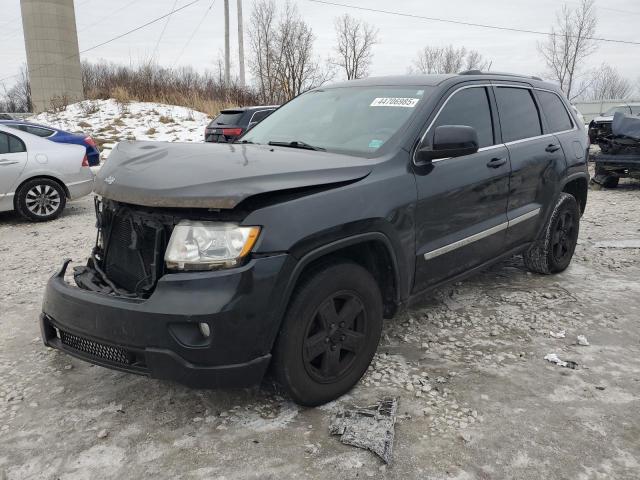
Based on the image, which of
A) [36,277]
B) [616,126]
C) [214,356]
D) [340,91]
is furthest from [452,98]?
[616,126]

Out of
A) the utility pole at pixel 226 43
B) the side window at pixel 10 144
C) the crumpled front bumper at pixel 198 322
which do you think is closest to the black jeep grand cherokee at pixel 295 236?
the crumpled front bumper at pixel 198 322

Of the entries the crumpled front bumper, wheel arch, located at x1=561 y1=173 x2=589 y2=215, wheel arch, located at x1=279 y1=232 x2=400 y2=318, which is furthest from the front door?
wheel arch, located at x1=561 y1=173 x2=589 y2=215

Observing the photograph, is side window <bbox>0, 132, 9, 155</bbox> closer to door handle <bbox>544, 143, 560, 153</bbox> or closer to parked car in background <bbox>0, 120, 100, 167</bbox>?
parked car in background <bbox>0, 120, 100, 167</bbox>

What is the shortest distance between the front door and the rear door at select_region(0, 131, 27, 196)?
6680 mm

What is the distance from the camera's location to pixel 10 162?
24.6ft

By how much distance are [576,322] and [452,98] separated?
6.38 ft

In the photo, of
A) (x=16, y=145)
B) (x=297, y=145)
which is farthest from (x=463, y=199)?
(x=16, y=145)

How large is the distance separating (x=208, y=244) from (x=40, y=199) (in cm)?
666

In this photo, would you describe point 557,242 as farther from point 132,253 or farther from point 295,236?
point 132,253

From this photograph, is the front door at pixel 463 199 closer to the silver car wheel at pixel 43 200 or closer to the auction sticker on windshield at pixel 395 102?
the auction sticker on windshield at pixel 395 102

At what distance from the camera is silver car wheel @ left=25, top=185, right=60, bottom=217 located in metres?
7.75

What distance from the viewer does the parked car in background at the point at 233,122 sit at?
11227 millimetres

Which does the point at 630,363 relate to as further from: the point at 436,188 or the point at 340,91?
the point at 340,91

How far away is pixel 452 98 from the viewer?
138 inches
